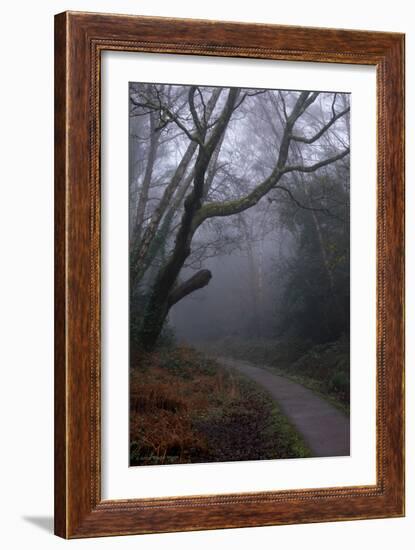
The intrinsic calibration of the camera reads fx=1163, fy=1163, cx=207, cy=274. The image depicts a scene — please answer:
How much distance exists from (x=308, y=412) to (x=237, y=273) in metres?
0.71

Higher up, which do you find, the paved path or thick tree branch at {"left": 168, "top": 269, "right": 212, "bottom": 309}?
thick tree branch at {"left": 168, "top": 269, "right": 212, "bottom": 309}

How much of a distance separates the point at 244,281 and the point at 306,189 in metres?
0.51

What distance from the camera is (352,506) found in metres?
5.23

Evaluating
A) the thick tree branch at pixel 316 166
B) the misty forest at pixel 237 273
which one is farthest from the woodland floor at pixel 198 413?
the thick tree branch at pixel 316 166

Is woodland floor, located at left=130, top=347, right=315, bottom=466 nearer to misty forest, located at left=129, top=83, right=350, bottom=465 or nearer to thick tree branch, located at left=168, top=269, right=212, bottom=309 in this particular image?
misty forest, located at left=129, top=83, right=350, bottom=465

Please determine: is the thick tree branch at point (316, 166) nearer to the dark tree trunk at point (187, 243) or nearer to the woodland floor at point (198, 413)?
the dark tree trunk at point (187, 243)

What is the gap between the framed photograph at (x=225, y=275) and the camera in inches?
191

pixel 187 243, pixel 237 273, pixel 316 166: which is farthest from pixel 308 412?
pixel 316 166

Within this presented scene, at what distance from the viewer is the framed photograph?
191 inches

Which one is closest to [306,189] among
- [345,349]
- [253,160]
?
[253,160]

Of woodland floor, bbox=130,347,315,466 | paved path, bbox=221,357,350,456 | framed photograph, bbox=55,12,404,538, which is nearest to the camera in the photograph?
framed photograph, bbox=55,12,404,538

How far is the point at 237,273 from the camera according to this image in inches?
199

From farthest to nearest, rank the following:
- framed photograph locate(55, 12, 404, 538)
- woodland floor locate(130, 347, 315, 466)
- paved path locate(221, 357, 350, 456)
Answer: paved path locate(221, 357, 350, 456) < woodland floor locate(130, 347, 315, 466) < framed photograph locate(55, 12, 404, 538)

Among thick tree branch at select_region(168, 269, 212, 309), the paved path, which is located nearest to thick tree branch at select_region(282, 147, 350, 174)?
thick tree branch at select_region(168, 269, 212, 309)
